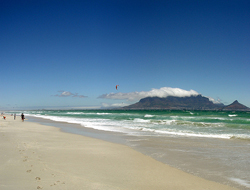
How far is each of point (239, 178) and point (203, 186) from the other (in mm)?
1475

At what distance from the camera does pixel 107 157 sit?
788cm

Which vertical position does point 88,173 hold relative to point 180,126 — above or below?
above

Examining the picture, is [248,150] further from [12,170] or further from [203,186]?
[12,170]

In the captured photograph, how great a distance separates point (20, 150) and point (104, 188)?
17.8ft

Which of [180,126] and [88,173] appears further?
[180,126]

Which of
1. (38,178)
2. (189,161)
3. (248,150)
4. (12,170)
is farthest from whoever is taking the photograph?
(248,150)

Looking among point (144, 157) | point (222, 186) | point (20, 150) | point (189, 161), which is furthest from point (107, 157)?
point (222, 186)

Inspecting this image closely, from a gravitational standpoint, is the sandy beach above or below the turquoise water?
above

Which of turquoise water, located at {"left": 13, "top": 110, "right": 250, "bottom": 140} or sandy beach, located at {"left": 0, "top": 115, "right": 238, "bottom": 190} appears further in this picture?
turquoise water, located at {"left": 13, "top": 110, "right": 250, "bottom": 140}

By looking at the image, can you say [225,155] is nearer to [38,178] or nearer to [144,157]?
[144,157]

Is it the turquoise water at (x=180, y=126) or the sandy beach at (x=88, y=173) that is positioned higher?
the sandy beach at (x=88, y=173)

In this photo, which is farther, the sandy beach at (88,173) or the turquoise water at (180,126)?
the turquoise water at (180,126)

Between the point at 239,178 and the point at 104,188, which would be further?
the point at 239,178

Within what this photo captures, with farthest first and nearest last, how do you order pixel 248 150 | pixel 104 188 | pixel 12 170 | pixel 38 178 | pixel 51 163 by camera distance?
pixel 248 150, pixel 51 163, pixel 12 170, pixel 38 178, pixel 104 188
